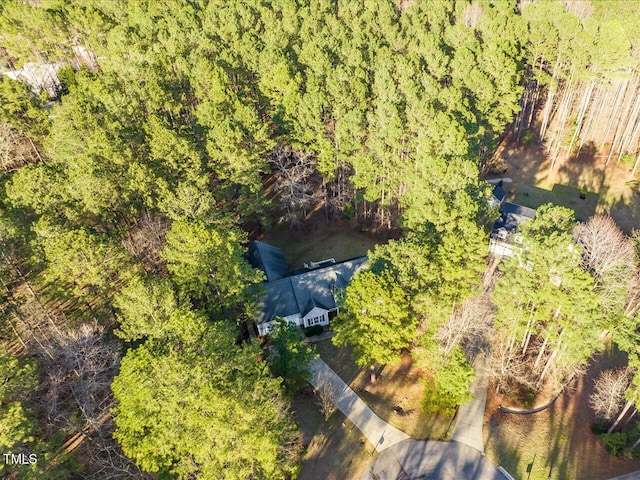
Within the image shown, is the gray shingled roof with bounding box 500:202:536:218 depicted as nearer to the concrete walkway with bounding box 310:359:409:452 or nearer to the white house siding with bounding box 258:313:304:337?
the white house siding with bounding box 258:313:304:337

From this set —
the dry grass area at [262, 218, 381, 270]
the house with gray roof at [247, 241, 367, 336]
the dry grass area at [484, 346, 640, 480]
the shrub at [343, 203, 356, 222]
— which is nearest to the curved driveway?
the dry grass area at [484, 346, 640, 480]

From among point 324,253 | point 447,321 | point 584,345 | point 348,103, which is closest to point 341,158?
point 348,103

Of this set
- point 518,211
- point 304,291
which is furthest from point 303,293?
point 518,211

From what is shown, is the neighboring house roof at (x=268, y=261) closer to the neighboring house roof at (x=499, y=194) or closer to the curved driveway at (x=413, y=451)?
the curved driveway at (x=413, y=451)

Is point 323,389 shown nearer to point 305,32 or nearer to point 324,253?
point 324,253

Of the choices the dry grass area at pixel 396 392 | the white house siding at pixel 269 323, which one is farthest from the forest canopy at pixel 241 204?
the white house siding at pixel 269 323
